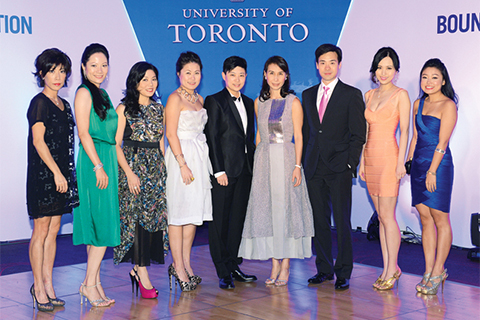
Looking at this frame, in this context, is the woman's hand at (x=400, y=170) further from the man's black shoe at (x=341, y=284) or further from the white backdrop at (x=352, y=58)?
the white backdrop at (x=352, y=58)

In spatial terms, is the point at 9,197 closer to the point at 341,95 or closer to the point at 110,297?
the point at 110,297

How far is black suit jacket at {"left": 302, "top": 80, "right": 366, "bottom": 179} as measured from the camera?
4117 millimetres

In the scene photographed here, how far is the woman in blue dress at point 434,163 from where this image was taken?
392 cm

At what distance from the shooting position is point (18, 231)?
6453 millimetres

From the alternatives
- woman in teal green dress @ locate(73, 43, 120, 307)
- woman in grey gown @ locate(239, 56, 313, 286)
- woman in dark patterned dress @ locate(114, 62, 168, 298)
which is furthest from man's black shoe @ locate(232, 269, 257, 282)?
woman in teal green dress @ locate(73, 43, 120, 307)

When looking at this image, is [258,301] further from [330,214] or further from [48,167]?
[48,167]

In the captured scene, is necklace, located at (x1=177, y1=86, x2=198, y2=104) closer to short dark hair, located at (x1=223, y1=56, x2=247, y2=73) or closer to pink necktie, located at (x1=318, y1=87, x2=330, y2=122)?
short dark hair, located at (x1=223, y1=56, x2=247, y2=73)

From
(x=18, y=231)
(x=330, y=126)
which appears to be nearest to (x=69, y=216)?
(x=18, y=231)

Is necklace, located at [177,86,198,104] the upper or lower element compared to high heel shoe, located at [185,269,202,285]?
upper

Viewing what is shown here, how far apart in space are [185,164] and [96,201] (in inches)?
28.3

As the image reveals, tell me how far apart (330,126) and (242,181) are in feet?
2.68

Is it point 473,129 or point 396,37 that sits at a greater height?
point 396,37

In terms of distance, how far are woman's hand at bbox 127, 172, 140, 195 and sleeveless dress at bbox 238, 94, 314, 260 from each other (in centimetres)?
94

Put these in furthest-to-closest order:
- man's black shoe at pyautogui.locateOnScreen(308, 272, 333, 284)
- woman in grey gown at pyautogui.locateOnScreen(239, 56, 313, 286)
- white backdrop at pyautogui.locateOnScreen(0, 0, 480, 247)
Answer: white backdrop at pyautogui.locateOnScreen(0, 0, 480, 247) → man's black shoe at pyautogui.locateOnScreen(308, 272, 333, 284) → woman in grey gown at pyautogui.locateOnScreen(239, 56, 313, 286)
